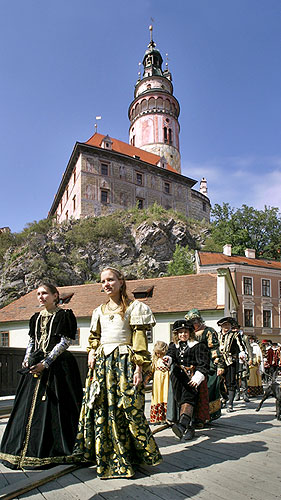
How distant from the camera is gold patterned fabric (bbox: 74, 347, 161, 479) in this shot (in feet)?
12.1

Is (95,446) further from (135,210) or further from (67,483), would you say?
(135,210)

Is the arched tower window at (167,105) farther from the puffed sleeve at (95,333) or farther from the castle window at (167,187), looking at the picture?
the puffed sleeve at (95,333)

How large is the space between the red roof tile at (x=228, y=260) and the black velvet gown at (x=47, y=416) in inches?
1364

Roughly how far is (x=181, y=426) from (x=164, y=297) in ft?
57.6

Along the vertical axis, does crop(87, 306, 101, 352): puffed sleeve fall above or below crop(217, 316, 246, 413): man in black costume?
above

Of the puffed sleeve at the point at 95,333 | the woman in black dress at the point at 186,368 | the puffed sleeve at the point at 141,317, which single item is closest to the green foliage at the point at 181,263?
the woman in black dress at the point at 186,368

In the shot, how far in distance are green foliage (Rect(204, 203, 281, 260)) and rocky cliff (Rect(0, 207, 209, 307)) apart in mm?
4376

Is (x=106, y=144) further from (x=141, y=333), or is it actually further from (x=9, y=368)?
(x=141, y=333)

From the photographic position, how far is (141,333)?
3.99 m

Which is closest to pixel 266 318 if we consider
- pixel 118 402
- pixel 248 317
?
pixel 248 317

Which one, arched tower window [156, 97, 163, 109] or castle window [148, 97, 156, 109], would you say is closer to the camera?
arched tower window [156, 97, 163, 109]

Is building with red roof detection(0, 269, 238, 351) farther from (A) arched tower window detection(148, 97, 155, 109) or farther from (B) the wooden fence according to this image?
(A) arched tower window detection(148, 97, 155, 109)

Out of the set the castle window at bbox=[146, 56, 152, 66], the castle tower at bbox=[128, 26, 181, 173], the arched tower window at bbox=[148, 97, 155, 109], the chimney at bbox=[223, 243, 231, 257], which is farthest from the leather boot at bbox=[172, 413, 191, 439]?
the castle window at bbox=[146, 56, 152, 66]

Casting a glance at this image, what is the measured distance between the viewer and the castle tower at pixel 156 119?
225 ft
